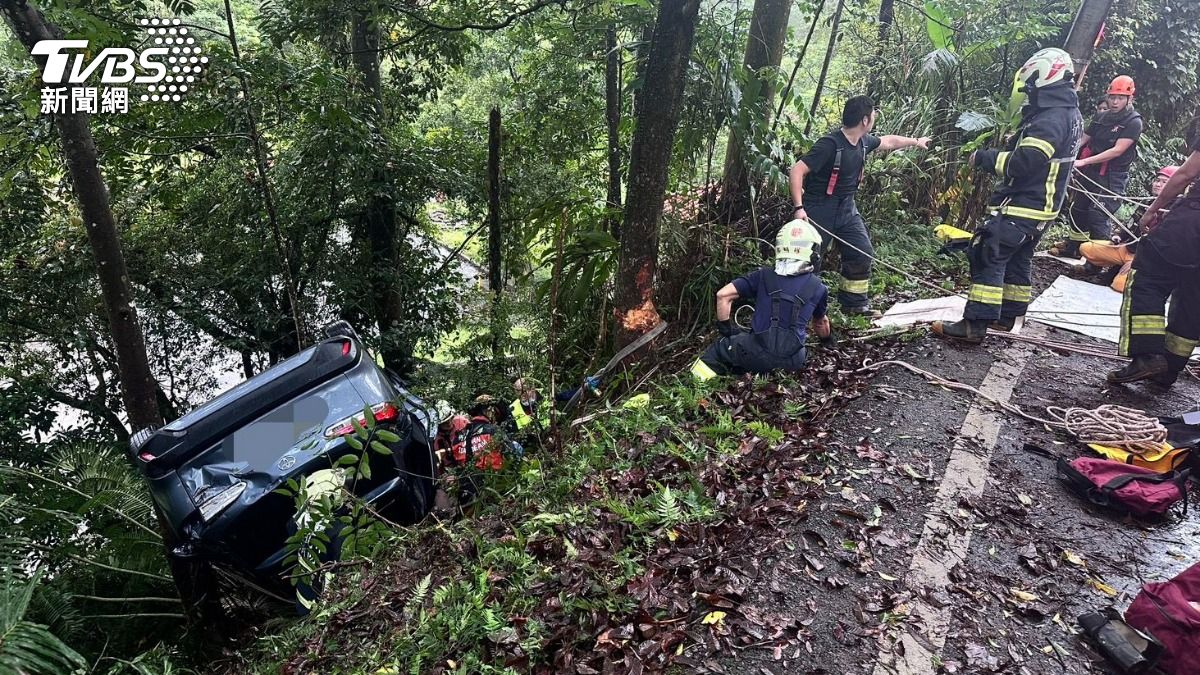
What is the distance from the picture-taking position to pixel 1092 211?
23.3 ft

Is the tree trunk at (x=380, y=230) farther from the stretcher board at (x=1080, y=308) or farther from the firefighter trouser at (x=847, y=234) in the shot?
the stretcher board at (x=1080, y=308)

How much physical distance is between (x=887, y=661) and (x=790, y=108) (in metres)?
7.72

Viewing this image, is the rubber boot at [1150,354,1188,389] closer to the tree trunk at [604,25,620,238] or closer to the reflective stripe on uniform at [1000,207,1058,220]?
the reflective stripe on uniform at [1000,207,1058,220]

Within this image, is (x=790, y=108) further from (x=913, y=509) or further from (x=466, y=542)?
(x=466, y=542)

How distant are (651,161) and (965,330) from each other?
9.34 feet

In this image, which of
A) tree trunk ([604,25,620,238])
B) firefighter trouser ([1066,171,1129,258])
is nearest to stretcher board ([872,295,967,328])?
firefighter trouser ([1066,171,1129,258])

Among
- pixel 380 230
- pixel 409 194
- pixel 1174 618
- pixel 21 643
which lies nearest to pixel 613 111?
pixel 409 194

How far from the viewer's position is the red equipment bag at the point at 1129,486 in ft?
9.84

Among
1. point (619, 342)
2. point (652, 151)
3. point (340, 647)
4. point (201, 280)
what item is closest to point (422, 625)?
point (340, 647)

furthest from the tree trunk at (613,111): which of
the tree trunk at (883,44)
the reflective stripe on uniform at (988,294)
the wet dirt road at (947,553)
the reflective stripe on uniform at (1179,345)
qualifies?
the reflective stripe on uniform at (1179,345)

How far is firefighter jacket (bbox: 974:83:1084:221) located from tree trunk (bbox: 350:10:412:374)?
5968 millimetres

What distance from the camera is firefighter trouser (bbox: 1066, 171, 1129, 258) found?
22.9 feet

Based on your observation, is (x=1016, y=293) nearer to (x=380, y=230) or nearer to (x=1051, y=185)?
(x=1051, y=185)

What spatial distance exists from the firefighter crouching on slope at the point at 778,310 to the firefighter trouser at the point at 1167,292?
2.14 meters
